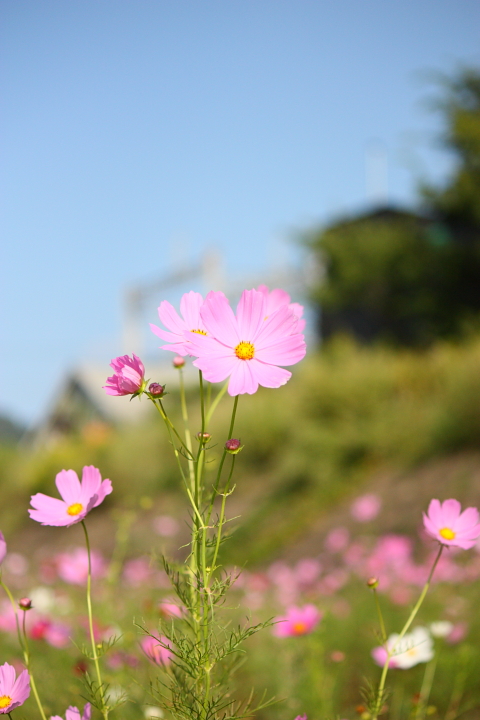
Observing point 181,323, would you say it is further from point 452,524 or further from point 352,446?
point 352,446

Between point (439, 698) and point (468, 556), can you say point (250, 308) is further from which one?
point (468, 556)

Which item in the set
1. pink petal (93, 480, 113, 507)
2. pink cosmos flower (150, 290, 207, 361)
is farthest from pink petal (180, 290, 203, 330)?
pink petal (93, 480, 113, 507)

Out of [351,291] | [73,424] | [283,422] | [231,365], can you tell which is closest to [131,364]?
[231,365]

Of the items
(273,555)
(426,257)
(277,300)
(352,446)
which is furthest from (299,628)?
(426,257)

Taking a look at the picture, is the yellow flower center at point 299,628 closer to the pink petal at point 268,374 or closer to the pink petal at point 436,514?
the pink petal at point 436,514

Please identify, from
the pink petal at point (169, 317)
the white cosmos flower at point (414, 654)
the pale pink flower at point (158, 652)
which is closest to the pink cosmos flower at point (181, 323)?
the pink petal at point (169, 317)

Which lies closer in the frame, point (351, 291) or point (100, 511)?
point (100, 511)
